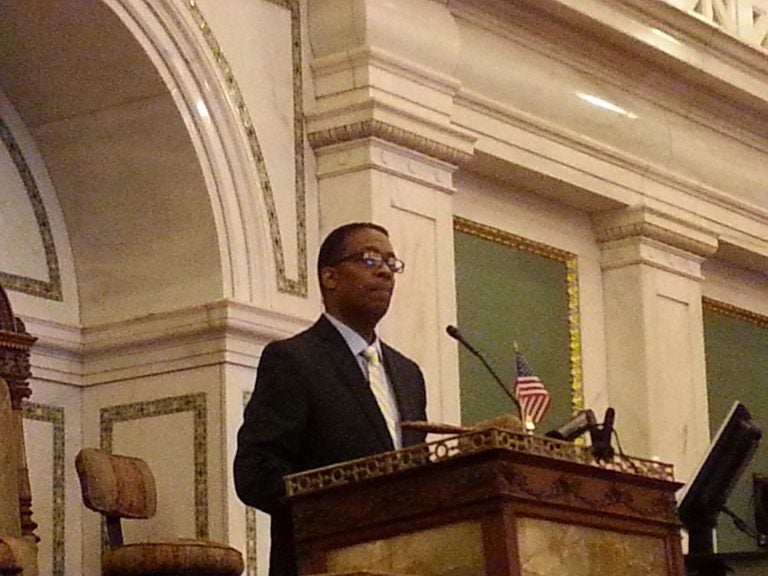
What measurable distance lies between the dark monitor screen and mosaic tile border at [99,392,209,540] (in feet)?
5.92

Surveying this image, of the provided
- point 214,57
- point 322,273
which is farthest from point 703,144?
point 322,273

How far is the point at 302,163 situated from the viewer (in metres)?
7.49

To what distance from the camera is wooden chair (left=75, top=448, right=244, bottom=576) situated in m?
5.88

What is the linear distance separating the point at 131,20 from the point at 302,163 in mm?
999

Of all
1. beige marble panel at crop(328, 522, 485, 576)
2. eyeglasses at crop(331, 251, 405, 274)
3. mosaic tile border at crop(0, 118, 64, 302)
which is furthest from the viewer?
mosaic tile border at crop(0, 118, 64, 302)

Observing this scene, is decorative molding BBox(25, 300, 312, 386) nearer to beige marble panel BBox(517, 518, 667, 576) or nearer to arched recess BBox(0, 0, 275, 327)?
arched recess BBox(0, 0, 275, 327)

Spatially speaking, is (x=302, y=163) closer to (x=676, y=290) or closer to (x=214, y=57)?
(x=214, y=57)

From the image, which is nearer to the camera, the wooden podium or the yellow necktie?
the wooden podium

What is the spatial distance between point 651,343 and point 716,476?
314 cm

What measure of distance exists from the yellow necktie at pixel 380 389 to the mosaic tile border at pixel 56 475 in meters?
2.71

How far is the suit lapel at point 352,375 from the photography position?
4.50 meters

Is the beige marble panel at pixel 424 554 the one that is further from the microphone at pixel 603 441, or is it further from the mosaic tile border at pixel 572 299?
the mosaic tile border at pixel 572 299

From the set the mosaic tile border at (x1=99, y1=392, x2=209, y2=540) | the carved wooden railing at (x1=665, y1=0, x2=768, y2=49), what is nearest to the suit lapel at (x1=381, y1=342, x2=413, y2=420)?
the mosaic tile border at (x1=99, y1=392, x2=209, y2=540)

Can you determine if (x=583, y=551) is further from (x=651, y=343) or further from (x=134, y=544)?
(x=651, y=343)
